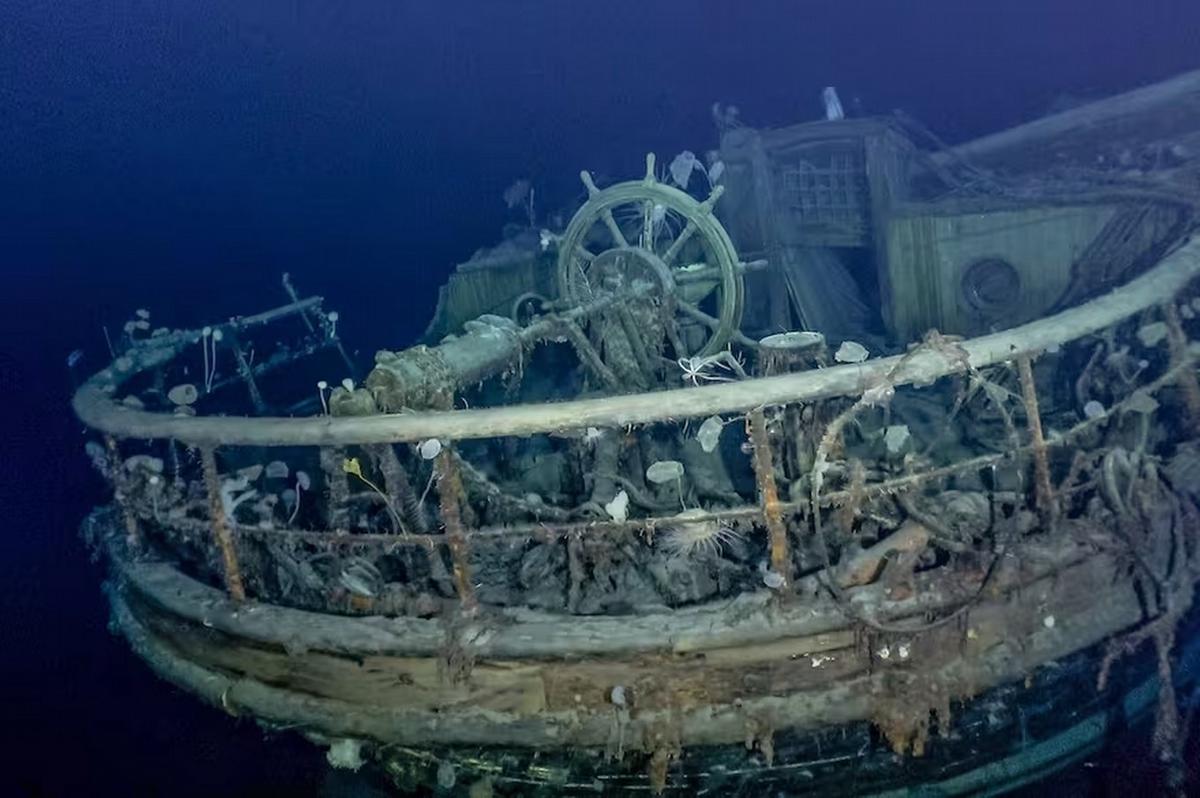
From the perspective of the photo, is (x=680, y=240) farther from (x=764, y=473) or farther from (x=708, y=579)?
(x=764, y=473)

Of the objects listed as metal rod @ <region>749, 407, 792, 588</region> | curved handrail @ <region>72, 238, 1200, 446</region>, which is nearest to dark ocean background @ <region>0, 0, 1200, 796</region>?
curved handrail @ <region>72, 238, 1200, 446</region>

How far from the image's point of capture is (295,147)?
115ft

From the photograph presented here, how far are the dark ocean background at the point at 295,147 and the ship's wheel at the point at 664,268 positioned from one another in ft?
14.4

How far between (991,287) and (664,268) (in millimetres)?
3927

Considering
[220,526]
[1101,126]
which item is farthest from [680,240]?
[1101,126]

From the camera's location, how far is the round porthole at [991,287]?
8.27 meters

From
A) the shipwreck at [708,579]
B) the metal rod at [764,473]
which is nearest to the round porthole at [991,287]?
the shipwreck at [708,579]

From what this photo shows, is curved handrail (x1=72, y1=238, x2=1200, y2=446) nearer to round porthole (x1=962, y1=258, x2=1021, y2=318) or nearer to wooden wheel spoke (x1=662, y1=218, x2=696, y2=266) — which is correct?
wooden wheel spoke (x1=662, y1=218, x2=696, y2=266)

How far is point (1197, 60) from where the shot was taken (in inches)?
1491

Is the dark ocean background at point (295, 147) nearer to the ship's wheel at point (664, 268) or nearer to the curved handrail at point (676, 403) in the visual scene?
the curved handrail at point (676, 403)

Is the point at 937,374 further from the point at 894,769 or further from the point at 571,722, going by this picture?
the point at 571,722

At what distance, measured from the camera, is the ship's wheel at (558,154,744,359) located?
6926 mm

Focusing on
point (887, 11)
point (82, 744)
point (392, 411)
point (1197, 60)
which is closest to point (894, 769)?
point (392, 411)

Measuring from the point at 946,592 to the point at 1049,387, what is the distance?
3.73m
